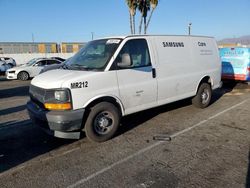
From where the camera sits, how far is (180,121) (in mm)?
5742

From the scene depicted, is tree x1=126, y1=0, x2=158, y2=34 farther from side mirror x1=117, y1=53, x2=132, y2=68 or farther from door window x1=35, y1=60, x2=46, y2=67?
side mirror x1=117, y1=53, x2=132, y2=68

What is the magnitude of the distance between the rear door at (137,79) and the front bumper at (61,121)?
42.2 inches

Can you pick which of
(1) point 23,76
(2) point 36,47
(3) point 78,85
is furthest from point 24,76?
(2) point 36,47

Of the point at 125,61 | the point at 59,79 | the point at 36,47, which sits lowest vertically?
the point at 59,79

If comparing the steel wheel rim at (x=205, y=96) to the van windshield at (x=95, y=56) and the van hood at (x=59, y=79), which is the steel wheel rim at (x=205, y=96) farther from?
the van hood at (x=59, y=79)

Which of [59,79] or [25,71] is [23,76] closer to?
[25,71]

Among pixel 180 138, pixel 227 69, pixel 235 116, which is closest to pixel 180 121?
pixel 180 138

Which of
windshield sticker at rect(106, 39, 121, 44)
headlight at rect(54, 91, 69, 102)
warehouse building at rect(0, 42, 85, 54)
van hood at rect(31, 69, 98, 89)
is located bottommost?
headlight at rect(54, 91, 69, 102)

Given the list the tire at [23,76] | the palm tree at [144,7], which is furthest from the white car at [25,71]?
the palm tree at [144,7]

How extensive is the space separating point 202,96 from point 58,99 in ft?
14.7

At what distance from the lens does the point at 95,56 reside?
4.86m

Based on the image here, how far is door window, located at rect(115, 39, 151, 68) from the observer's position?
15.8ft

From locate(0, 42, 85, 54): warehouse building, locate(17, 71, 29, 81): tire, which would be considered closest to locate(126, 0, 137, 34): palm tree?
locate(17, 71, 29, 81): tire

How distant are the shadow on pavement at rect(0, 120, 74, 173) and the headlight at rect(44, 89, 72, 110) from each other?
0.89 metres
